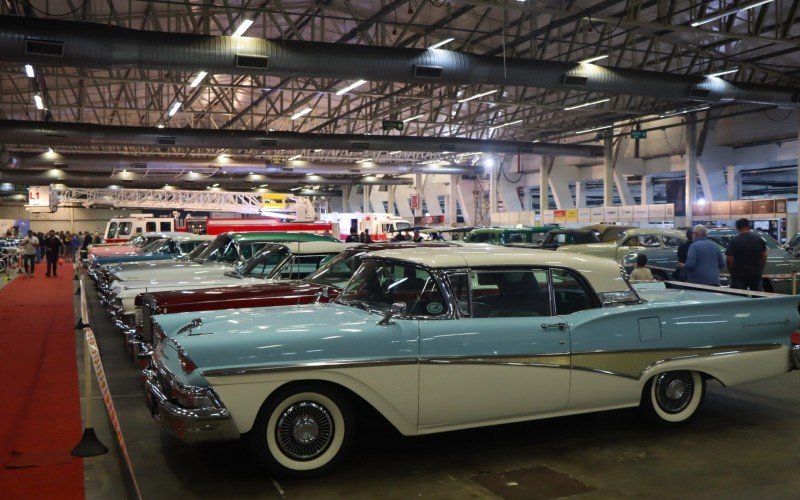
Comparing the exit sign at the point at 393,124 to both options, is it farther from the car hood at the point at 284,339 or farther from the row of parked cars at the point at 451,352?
the car hood at the point at 284,339

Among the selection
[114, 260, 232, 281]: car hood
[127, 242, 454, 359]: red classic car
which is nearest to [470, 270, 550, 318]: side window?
[127, 242, 454, 359]: red classic car

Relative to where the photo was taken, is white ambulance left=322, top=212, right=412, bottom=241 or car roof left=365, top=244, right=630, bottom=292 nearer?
car roof left=365, top=244, right=630, bottom=292

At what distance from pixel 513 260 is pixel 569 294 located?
54 cm

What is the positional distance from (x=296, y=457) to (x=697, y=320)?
11.6 feet

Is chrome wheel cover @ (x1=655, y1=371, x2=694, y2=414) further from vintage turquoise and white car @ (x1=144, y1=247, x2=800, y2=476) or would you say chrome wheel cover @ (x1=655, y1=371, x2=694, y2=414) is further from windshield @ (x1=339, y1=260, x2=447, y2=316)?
windshield @ (x1=339, y1=260, x2=447, y2=316)

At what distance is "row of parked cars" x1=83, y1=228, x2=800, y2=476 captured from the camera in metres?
4.64

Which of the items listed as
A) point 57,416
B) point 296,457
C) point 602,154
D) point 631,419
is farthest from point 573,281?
point 602,154

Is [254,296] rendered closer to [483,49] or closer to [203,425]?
[203,425]

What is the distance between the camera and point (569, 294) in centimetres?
566

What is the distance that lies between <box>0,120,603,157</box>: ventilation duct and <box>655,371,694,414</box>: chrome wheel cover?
79.7ft

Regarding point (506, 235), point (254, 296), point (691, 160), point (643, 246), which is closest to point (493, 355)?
point (254, 296)

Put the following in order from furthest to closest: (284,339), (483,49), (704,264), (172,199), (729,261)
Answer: (172,199)
(483,49)
(729,261)
(704,264)
(284,339)

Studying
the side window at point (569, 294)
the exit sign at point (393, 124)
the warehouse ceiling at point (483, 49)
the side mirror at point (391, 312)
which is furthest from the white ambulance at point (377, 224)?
the side mirror at point (391, 312)

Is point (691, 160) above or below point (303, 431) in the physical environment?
above
